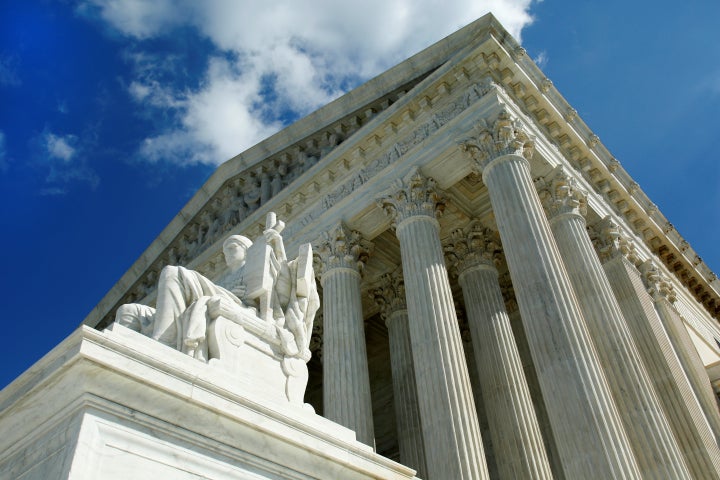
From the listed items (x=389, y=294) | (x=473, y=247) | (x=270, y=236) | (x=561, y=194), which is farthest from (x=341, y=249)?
(x=270, y=236)

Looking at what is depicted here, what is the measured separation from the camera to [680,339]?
61.1 feet

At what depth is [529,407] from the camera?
15.5 meters

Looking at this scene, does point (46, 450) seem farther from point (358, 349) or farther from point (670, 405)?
point (670, 405)

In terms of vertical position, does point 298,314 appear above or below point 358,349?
below

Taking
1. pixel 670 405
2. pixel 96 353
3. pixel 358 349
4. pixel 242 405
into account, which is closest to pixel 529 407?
pixel 670 405

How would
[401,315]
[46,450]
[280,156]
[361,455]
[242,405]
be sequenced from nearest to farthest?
[46,450] → [242,405] → [361,455] → [401,315] → [280,156]

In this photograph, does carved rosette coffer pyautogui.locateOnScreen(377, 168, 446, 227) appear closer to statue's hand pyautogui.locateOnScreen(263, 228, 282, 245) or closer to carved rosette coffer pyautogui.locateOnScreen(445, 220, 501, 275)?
carved rosette coffer pyautogui.locateOnScreen(445, 220, 501, 275)

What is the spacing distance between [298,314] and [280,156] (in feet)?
Result: 56.9

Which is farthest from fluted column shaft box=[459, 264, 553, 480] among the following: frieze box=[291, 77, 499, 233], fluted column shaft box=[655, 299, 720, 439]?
fluted column shaft box=[655, 299, 720, 439]

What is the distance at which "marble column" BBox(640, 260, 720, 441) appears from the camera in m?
17.4

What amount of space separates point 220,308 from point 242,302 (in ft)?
2.54

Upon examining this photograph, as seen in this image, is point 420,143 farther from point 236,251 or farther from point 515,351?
point 236,251

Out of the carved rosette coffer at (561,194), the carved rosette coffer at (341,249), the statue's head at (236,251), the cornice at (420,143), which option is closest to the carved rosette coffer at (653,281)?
the cornice at (420,143)

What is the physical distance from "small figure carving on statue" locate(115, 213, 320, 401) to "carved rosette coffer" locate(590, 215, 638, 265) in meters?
13.2
